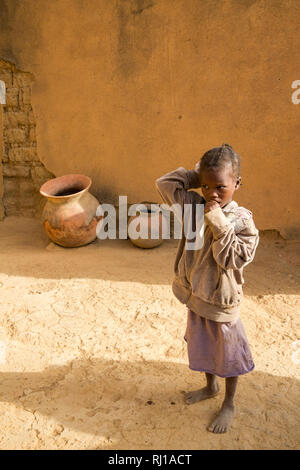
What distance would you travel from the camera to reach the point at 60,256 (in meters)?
4.19

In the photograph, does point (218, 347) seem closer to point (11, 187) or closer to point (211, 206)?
point (211, 206)

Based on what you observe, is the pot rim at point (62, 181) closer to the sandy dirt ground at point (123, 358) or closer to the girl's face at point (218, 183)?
the sandy dirt ground at point (123, 358)

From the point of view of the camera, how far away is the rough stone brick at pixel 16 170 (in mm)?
4984

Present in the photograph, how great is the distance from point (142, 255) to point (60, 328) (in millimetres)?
1528

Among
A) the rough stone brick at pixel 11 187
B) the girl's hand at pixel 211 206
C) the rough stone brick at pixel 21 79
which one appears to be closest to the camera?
the girl's hand at pixel 211 206

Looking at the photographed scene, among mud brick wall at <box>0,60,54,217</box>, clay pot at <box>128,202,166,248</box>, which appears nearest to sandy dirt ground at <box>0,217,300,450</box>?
clay pot at <box>128,202,166,248</box>

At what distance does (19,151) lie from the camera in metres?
4.92

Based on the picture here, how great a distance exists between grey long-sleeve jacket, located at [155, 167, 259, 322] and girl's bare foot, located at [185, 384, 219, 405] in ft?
2.05

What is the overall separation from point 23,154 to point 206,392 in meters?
3.84

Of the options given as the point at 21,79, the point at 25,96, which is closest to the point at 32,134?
the point at 25,96

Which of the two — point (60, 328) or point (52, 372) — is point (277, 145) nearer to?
point (60, 328)

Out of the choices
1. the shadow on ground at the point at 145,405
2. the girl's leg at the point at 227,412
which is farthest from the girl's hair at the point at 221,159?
the shadow on ground at the point at 145,405

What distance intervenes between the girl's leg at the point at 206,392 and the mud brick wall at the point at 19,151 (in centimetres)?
348
